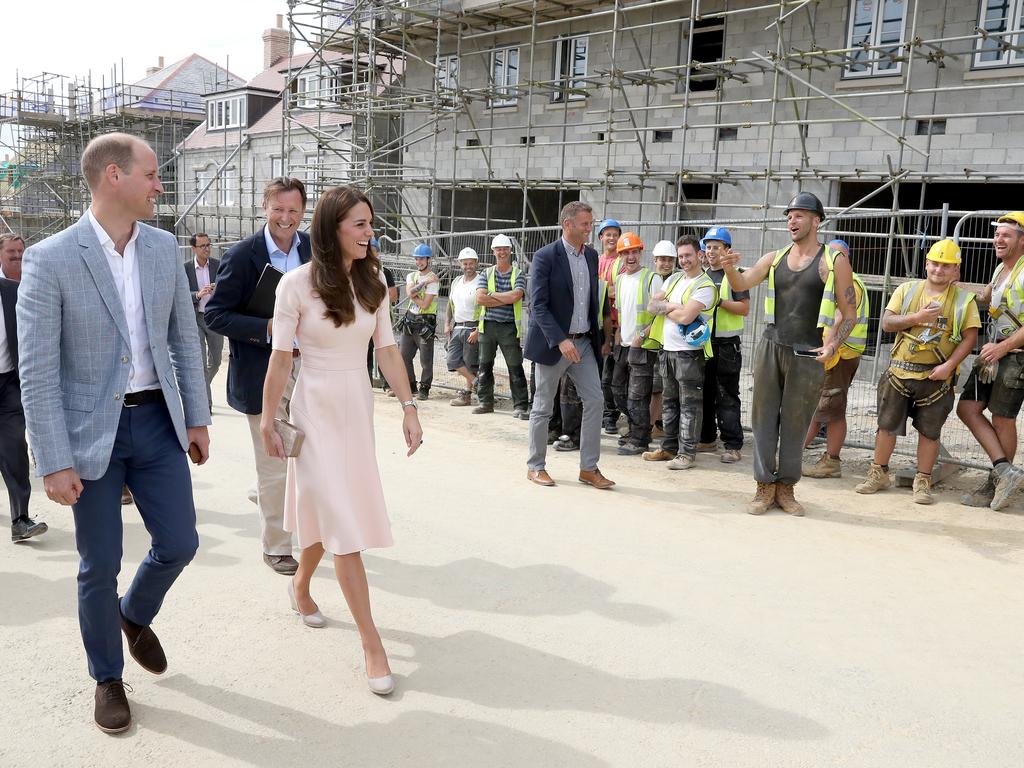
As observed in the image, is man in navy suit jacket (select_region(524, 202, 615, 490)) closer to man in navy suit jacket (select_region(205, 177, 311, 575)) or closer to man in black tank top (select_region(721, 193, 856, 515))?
man in black tank top (select_region(721, 193, 856, 515))

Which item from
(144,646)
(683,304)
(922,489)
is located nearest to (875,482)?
(922,489)

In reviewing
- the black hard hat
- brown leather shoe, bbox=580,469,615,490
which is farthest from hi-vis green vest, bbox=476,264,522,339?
the black hard hat

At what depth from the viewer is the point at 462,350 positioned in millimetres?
10766

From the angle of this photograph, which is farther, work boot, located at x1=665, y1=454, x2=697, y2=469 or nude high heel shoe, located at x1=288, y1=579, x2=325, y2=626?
work boot, located at x1=665, y1=454, x2=697, y2=469

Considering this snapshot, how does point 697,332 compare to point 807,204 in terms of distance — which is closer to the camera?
point 807,204

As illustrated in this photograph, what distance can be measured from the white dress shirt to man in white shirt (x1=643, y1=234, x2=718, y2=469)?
197 inches

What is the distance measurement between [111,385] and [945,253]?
5.71 meters

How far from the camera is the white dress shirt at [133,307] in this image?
3.35 m

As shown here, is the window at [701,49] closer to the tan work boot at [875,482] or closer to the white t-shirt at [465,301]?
the white t-shirt at [465,301]

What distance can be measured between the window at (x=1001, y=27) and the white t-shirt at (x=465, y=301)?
28.5ft

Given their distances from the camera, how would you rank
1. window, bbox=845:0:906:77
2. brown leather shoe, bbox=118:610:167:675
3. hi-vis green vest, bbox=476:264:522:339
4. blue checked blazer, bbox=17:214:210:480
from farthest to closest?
window, bbox=845:0:906:77
hi-vis green vest, bbox=476:264:522:339
brown leather shoe, bbox=118:610:167:675
blue checked blazer, bbox=17:214:210:480

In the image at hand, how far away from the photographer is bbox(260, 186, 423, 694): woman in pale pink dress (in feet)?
12.2

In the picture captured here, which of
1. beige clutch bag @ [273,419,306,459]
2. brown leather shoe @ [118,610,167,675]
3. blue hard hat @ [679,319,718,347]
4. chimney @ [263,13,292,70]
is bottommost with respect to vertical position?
brown leather shoe @ [118,610,167,675]

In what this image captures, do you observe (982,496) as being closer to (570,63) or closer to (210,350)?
(210,350)
